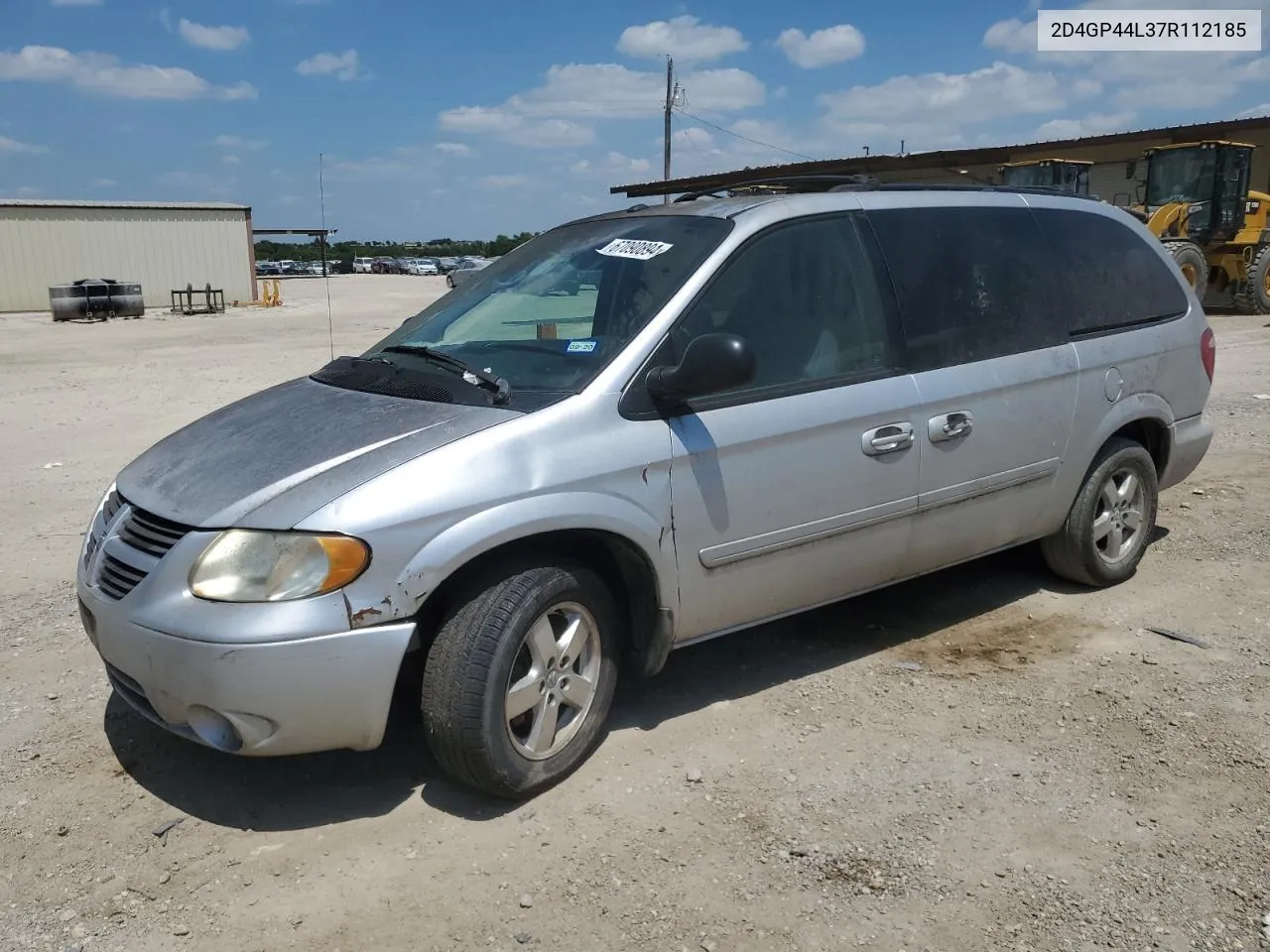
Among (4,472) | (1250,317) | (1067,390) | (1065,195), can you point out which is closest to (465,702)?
(1067,390)

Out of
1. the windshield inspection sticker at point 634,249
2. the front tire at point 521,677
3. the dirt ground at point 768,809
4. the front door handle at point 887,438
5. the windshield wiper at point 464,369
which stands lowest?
the dirt ground at point 768,809

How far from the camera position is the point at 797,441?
12.4 feet

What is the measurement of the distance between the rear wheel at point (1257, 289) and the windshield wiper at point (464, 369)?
20.4 m

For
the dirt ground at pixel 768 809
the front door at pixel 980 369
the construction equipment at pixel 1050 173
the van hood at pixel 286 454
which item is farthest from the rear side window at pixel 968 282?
the construction equipment at pixel 1050 173

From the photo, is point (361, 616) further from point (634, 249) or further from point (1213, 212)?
point (1213, 212)

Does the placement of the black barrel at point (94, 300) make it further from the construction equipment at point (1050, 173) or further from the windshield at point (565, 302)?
the windshield at point (565, 302)

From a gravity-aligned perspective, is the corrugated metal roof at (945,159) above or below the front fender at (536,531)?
above

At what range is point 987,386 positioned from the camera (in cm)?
432

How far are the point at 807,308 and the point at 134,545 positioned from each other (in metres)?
2.40

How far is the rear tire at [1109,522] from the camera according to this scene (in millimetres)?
4961

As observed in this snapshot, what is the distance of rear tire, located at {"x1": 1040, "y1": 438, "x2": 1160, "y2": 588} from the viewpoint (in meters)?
4.96

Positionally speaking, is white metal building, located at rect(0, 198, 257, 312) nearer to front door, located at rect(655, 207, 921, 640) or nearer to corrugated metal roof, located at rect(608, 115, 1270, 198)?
corrugated metal roof, located at rect(608, 115, 1270, 198)

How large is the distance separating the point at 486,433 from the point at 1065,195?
11.0 ft

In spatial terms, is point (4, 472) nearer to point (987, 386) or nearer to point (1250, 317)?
point (987, 386)
